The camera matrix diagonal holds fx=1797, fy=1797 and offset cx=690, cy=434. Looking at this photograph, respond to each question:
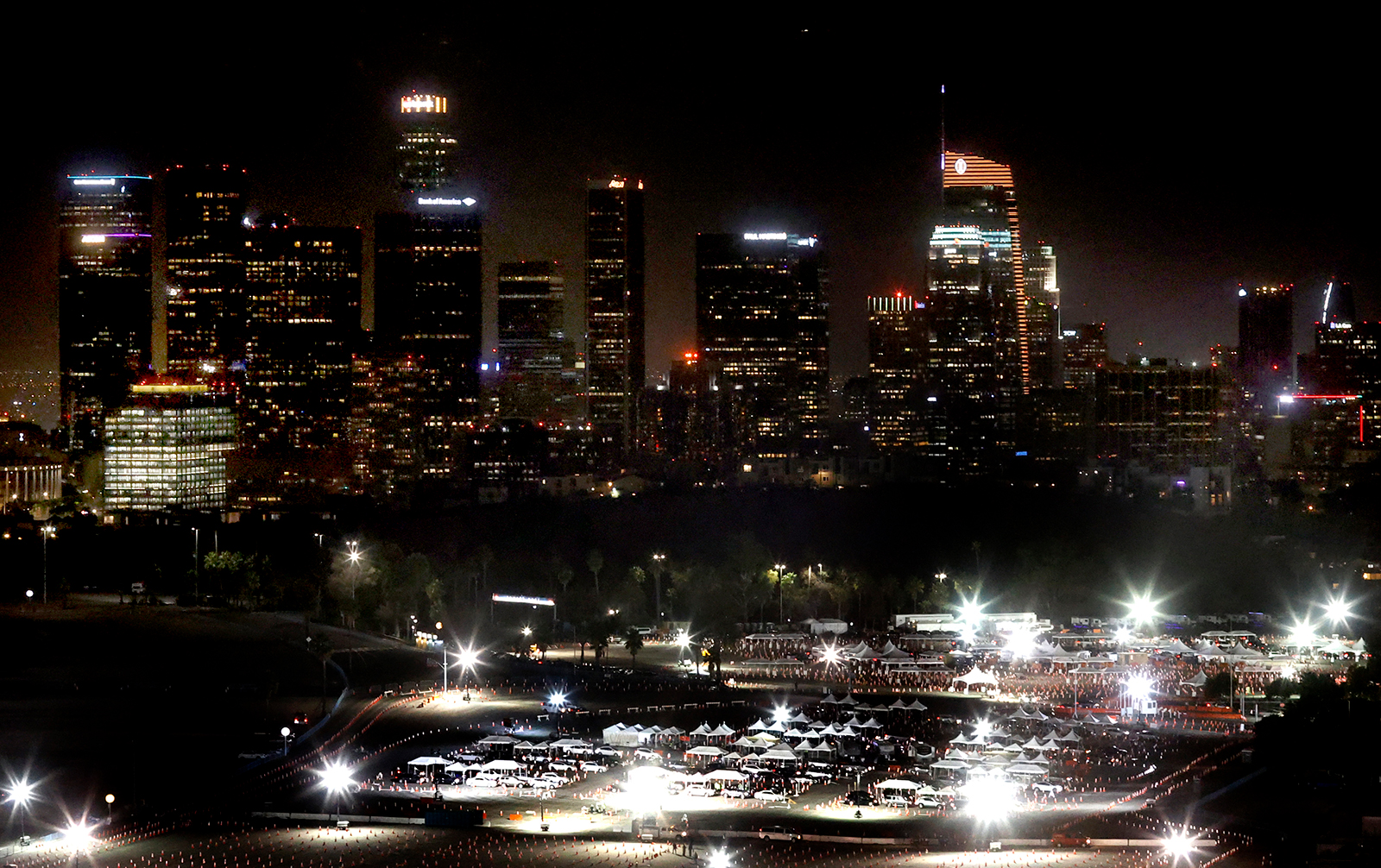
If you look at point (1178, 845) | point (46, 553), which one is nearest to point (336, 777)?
point (1178, 845)

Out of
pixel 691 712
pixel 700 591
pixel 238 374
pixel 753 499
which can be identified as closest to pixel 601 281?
pixel 238 374

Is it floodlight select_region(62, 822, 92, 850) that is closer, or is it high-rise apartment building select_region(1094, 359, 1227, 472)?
floodlight select_region(62, 822, 92, 850)

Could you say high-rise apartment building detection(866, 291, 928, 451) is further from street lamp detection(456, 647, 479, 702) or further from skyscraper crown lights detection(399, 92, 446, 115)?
street lamp detection(456, 647, 479, 702)

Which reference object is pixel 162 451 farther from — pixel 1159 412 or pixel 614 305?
pixel 1159 412

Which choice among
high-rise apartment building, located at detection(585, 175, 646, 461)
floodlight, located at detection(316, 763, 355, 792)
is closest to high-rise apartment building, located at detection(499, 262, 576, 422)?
high-rise apartment building, located at detection(585, 175, 646, 461)

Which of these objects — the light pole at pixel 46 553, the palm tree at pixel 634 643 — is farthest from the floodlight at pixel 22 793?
the light pole at pixel 46 553

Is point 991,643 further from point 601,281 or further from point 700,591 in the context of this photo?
point 601,281

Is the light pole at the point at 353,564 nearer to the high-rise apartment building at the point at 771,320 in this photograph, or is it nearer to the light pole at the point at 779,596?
the light pole at the point at 779,596
